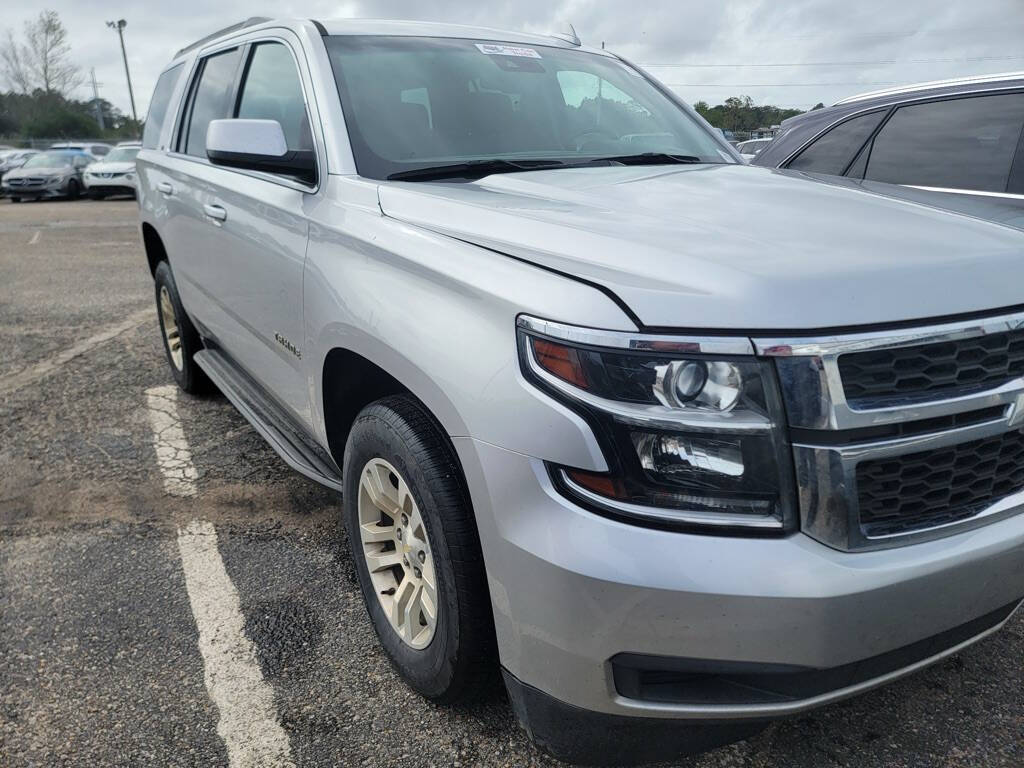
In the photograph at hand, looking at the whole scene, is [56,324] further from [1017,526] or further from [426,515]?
[1017,526]

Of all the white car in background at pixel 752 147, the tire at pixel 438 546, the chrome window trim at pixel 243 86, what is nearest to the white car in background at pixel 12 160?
the white car in background at pixel 752 147

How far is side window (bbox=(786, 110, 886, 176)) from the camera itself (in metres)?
4.20

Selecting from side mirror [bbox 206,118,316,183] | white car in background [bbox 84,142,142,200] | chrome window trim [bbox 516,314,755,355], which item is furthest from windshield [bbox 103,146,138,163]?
chrome window trim [bbox 516,314,755,355]

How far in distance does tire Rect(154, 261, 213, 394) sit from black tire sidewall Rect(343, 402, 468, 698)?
2.44 meters

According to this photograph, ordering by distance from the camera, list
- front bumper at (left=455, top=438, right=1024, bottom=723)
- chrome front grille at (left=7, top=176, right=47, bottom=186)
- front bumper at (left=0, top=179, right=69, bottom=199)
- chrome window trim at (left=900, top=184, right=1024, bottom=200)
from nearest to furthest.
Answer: front bumper at (left=455, top=438, right=1024, bottom=723), chrome window trim at (left=900, top=184, right=1024, bottom=200), chrome front grille at (left=7, top=176, right=47, bottom=186), front bumper at (left=0, top=179, right=69, bottom=199)

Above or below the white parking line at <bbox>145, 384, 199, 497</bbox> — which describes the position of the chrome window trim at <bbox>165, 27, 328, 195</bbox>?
above

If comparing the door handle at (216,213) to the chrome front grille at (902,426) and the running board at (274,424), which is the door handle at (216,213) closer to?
the running board at (274,424)

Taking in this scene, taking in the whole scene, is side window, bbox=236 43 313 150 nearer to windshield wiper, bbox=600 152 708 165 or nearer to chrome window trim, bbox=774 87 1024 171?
windshield wiper, bbox=600 152 708 165

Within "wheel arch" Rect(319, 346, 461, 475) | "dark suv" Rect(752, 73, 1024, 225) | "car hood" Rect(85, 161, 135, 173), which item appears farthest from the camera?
"car hood" Rect(85, 161, 135, 173)

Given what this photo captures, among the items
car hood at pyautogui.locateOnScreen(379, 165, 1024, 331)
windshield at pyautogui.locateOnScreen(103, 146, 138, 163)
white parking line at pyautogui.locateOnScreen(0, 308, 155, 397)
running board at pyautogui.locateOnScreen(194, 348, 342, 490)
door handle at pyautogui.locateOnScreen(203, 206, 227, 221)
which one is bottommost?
white parking line at pyautogui.locateOnScreen(0, 308, 155, 397)

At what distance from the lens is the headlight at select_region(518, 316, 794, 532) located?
1508 millimetres

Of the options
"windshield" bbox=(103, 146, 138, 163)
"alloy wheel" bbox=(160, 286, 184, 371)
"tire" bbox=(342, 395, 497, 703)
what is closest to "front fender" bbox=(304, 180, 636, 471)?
"tire" bbox=(342, 395, 497, 703)

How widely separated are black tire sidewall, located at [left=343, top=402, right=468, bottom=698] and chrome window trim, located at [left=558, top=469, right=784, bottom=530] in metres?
0.44

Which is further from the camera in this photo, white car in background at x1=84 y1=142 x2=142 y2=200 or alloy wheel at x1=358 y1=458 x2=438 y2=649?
white car in background at x1=84 y1=142 x2=142 y2=200
